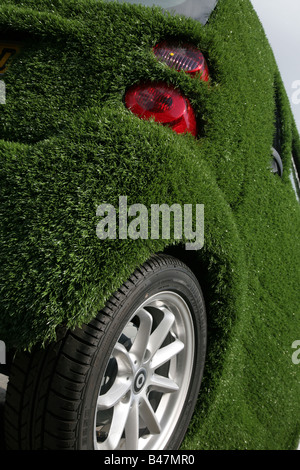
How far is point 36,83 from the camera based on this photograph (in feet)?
5.08

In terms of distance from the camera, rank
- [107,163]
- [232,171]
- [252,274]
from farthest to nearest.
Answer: [252,274] → [232,171] → [107,163]

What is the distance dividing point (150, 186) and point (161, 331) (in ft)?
2.05

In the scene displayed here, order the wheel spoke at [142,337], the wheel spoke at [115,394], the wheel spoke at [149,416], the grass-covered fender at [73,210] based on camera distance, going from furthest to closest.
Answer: the wheel spoke at [149,416] → the wheel spoke at [142,337] → the wheel spoke at [115,394] → the grass-covered fender at [73,210]

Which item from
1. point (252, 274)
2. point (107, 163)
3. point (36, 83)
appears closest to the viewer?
point (107, 163)

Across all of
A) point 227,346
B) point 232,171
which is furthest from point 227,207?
point 227,346

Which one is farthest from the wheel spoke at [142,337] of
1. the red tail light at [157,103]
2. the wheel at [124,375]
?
the red tail light at [157,103]

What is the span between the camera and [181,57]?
1.62 m

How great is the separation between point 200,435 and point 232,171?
1.13 metres

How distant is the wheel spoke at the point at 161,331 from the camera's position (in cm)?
169

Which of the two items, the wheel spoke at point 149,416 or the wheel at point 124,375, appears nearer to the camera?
the wheel at point 124,375

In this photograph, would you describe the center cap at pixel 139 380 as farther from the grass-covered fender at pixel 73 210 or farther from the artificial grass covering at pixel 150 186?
the grass-covered fender at pixel 73 210

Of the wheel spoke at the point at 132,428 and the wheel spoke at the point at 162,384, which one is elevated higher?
the wheel spoke at the point at 162,384

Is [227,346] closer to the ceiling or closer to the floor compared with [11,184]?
closer to the floor
